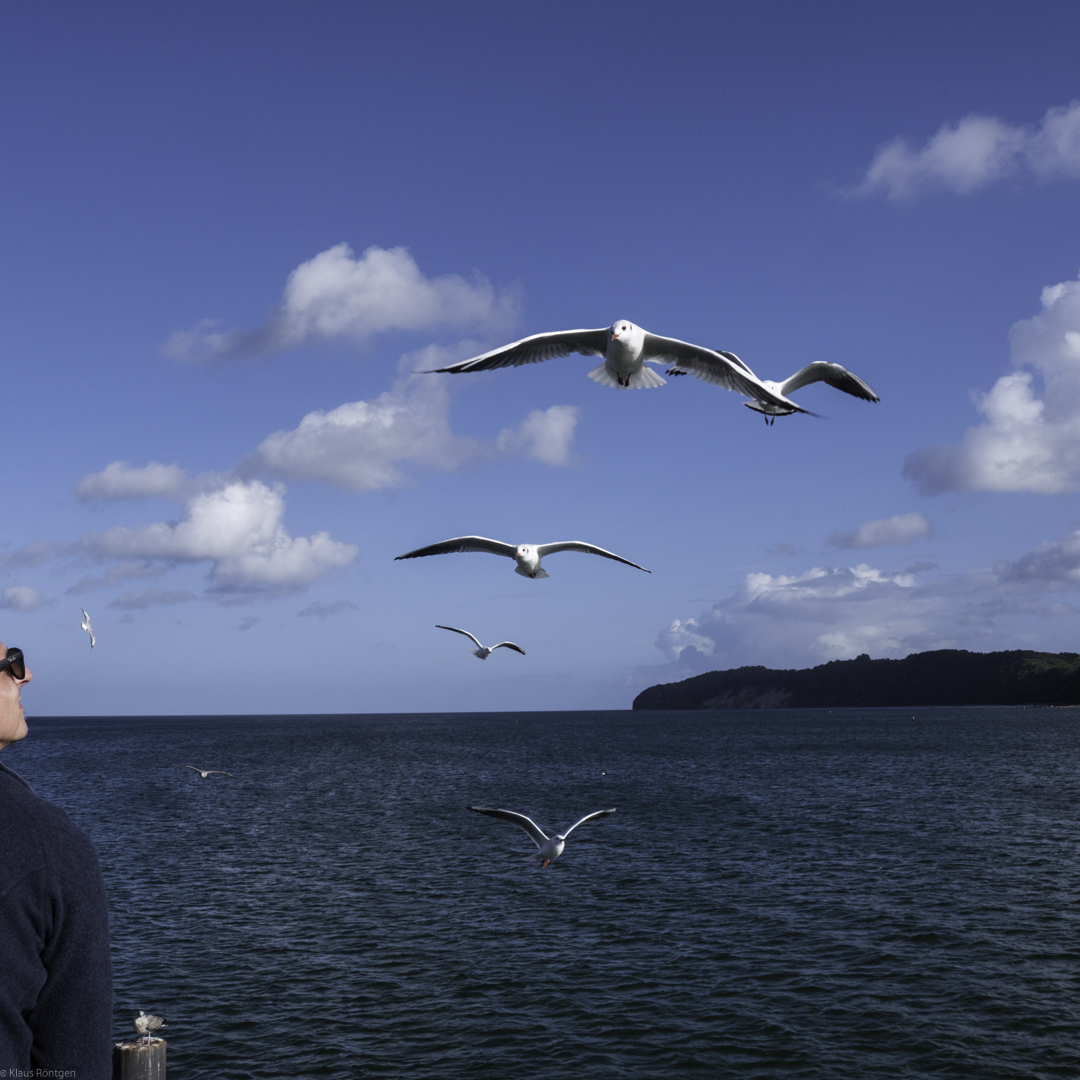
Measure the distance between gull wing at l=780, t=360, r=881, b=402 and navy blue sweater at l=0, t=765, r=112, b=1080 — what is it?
18740 millimetres

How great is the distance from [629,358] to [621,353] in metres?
0.25

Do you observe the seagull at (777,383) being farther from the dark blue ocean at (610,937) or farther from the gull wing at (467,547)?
the dark blue ocean at (610,937)

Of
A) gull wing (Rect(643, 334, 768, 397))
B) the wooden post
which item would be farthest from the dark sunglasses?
gull wing (Rect(643, 334, 768, 397))

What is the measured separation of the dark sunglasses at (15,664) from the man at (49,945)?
0.47 m

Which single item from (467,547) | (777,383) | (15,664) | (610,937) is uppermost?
(777,383)

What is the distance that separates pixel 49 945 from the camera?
130 inches

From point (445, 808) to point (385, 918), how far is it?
1169 inches

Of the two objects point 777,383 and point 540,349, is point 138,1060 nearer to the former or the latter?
point 540,349

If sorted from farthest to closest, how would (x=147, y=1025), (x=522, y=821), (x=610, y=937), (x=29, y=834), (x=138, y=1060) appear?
1. (x=610, y=937)
2. (x=522, y=821)
3. (x=147, y=1025)
4. (x=138, y=1060)
5. (x=29, y=834)

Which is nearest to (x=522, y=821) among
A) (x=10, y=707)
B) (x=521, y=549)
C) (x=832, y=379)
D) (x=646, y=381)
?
(x=521, y=549)

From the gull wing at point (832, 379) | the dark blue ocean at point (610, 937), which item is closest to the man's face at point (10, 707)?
the gull wing at point (832, 379)

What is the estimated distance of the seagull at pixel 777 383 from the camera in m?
12.4

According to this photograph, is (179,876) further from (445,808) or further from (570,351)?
(570,351)

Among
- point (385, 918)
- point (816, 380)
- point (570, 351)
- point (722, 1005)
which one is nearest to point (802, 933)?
point (722, 1005)
